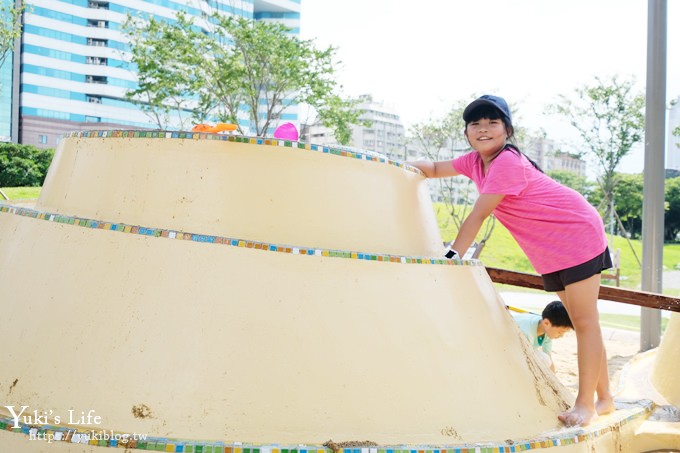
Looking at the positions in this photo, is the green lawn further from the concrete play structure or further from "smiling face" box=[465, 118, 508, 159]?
the concrete play structure

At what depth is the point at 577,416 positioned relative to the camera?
232 centimetres

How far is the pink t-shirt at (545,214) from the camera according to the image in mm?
2449

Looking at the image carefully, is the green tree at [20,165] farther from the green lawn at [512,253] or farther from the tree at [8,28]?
the green lawn at [512,253]

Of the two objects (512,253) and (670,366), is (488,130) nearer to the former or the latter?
(670,366)

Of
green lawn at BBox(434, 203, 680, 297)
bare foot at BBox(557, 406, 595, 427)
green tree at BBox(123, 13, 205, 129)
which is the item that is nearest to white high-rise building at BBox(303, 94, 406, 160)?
green lawn at BBox(434, 203, 680, 297)

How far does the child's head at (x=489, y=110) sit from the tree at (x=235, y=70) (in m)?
12.1

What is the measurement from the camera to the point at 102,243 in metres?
2.08

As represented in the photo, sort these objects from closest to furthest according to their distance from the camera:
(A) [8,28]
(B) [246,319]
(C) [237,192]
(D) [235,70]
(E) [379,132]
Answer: (B) [246,319]
(C) [237,192]
(A) [8,28]
(D) [235,70]
(E) [379,132]

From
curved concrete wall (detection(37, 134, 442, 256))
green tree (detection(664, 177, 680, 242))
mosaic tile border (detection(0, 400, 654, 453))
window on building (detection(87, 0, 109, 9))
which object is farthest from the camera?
window on building (detection(87, 0, 109, 9))

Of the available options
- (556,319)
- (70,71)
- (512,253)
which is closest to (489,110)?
(556,319)

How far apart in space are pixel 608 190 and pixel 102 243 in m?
13.3

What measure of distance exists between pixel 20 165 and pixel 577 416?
36.2 ft

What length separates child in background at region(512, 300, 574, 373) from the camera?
3660 millimetres

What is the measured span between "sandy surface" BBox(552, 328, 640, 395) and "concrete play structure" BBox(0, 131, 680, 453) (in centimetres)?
280
